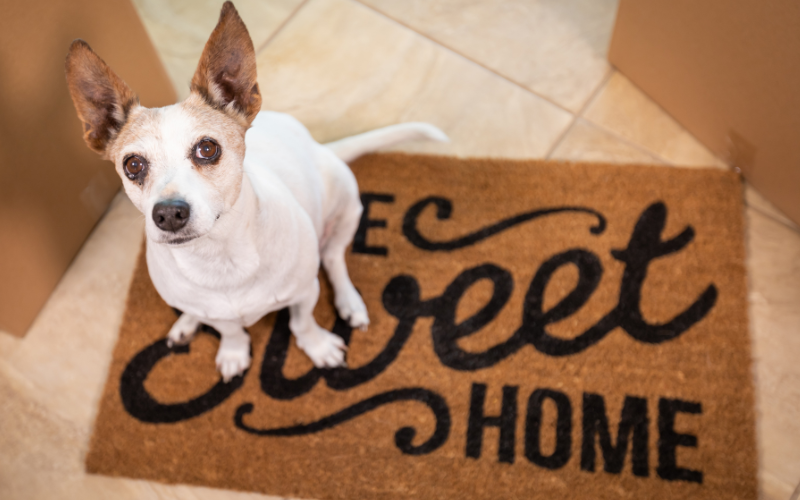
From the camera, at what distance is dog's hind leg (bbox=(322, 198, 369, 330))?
2076 millimetres

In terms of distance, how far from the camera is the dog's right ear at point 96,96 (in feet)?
4.11

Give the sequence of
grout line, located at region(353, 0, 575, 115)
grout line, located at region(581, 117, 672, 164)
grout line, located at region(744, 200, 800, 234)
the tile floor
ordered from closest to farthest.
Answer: the tile floor
grout line, located at region(744, 200, 800, 234)
grout line, located at region(581, 117, 672, 164)
grout line, located at region(353, 0, 575, 115)

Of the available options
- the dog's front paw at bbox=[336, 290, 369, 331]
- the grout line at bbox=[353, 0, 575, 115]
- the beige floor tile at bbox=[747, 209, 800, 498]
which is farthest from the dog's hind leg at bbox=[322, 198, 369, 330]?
the beige floor tile at bbox=[747, 209, 800, 498]

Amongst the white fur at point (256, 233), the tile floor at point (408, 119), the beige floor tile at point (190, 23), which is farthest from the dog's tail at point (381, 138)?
the beige floor tile at point (190, 23)

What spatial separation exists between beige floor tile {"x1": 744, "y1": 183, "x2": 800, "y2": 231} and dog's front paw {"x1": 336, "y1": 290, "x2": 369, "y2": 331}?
60.5 inches

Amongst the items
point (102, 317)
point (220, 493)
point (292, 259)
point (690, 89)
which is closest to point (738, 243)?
point (690, 89)

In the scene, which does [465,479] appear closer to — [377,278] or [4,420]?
[377,278]

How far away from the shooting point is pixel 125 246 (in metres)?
2.35

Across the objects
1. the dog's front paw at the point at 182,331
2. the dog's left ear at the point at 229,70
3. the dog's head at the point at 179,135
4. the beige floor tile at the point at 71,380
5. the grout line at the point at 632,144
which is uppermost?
the grout line at the point at 632,144

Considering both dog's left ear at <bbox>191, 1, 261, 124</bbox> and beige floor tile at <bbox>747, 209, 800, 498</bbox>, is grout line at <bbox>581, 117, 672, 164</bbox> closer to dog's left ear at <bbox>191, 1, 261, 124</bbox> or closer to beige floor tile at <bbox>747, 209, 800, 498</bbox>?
beige floor tile at <bbox>747, 209, 800, 498</bbox>

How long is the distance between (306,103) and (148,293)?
1028 mm

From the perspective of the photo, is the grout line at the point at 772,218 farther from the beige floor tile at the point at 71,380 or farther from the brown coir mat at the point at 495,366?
the beige floor tile at the point at 71,380

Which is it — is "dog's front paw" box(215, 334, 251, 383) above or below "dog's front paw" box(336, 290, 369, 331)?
below

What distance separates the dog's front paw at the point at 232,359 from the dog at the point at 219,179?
213 mm
